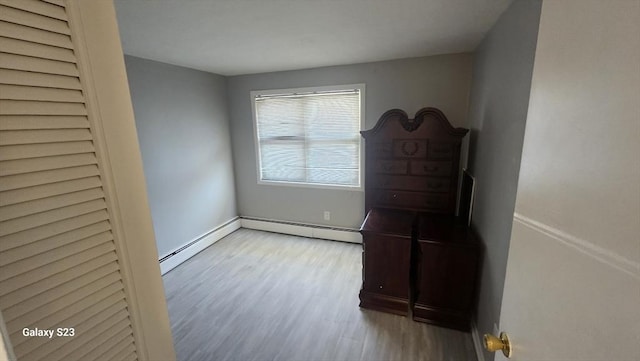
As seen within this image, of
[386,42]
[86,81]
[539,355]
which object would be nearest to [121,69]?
[86,81]

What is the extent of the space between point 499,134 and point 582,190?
1430 mm

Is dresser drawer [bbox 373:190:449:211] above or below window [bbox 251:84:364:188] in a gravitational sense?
below

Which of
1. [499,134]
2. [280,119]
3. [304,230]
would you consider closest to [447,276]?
[499,134]

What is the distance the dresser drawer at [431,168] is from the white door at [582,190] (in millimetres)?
1946

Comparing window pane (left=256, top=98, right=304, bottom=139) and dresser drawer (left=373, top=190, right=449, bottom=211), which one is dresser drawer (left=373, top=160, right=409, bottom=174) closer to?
dresser drawer (left=373, top=190, right=449, bottom=211)

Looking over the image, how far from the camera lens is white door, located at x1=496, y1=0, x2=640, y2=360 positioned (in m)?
0.34

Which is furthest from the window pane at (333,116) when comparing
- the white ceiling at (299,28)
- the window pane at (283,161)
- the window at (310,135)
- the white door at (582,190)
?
the white door at (582,190)

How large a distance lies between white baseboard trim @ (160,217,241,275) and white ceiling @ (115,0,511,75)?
6.96 ft

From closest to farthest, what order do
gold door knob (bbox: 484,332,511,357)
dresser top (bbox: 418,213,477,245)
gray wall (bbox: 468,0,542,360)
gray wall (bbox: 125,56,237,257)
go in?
gold door knob (bbox: 484,332,511,357) < gray wall (bbox: 468,0,542,360) < dresser top (bbox: 418,213,477,245) < gray wall (bbox: 125,56,237,257)

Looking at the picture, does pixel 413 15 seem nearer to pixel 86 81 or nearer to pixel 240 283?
pixel 86 81

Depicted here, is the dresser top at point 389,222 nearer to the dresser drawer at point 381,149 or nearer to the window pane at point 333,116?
the dresser drawer at point 381,149

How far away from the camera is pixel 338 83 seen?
3.12 metres

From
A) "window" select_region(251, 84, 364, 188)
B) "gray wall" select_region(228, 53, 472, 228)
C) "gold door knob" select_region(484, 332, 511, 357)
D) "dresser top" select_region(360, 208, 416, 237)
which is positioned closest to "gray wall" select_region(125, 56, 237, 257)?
"gray wall" select_region(228, 53, 472, 228)

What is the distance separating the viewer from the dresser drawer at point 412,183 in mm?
2518
